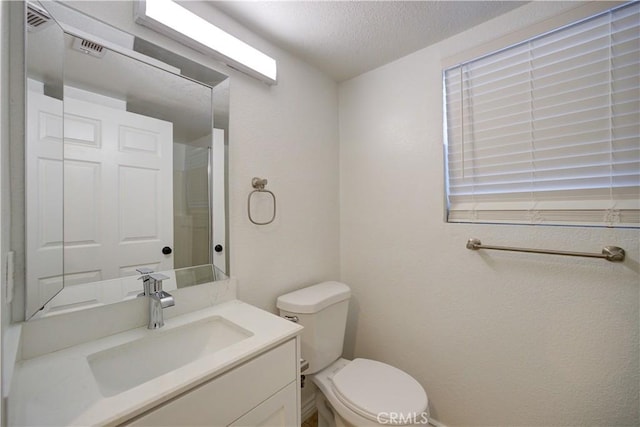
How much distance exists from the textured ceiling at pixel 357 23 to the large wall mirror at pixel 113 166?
1.34 feet

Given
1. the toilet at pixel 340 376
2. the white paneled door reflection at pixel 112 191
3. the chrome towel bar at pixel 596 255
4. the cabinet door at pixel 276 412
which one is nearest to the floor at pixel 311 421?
the toilet at pixel 340 376

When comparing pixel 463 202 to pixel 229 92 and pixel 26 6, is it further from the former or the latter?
pixel 26 6

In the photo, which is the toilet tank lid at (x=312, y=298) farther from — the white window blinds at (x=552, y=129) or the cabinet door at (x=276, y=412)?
the white window blinds at (x=552, y=129)

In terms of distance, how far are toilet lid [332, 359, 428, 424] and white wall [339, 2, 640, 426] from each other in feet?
1.18

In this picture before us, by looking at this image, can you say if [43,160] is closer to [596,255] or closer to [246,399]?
[246,399]

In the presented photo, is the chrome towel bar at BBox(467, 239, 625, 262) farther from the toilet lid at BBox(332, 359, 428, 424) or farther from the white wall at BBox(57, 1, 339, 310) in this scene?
the white wall at BBox(57, 1, 339, 310)

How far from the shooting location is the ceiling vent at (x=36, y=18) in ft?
2.53

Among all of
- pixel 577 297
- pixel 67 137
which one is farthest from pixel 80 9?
pixel 577 297

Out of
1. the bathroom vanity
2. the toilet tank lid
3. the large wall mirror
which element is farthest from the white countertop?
the toilet tank lid

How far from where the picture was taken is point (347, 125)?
189cm

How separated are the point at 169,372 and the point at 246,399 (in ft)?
0.86

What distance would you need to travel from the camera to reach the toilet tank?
135cm

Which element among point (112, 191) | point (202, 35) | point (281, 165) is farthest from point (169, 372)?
point (202, 35)

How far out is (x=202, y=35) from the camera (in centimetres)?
112
